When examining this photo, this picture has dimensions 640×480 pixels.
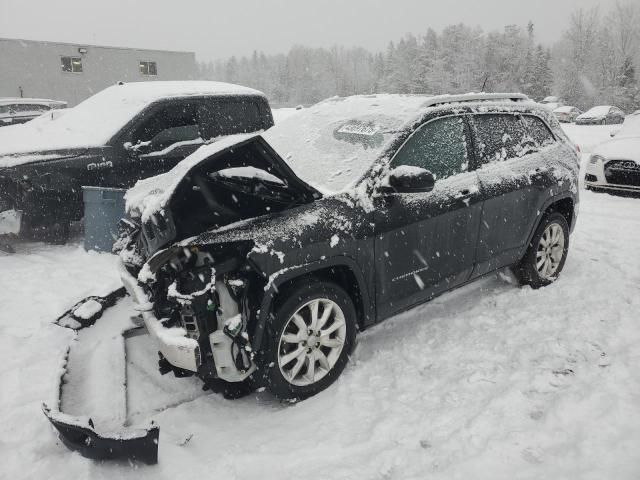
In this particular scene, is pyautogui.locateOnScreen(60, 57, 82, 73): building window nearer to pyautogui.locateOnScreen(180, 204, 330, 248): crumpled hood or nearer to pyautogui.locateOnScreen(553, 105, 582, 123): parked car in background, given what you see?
pyautogui.locateOnScreen(553, 105, 582, 123): parked car in background

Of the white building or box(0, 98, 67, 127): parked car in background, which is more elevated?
the white building

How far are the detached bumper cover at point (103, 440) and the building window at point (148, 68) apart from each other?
3785 cm

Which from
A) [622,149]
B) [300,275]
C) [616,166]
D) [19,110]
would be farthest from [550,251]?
[19,110]

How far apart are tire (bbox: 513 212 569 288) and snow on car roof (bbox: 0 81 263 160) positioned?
4366 millimetres

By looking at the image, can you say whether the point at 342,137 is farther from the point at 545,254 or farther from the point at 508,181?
the point at 545,254

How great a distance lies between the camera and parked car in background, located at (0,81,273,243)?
5.64m

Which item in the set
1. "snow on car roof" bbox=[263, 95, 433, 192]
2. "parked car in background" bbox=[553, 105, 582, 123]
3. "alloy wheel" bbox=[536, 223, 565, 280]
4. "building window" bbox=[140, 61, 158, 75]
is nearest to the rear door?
"alloy wheel" bbox=[536, 223, 565, 280]

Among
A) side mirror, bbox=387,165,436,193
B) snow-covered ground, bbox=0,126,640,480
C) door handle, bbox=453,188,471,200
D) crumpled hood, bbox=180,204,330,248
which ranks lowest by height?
snow-covered ground, bbox=0,126,640,480

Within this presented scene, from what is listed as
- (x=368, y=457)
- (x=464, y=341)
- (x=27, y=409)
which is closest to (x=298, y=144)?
(x=464, y=341)

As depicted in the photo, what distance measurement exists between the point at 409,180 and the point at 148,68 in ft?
124

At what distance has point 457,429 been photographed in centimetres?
275

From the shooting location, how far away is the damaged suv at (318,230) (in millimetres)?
2705

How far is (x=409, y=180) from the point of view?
3.07m

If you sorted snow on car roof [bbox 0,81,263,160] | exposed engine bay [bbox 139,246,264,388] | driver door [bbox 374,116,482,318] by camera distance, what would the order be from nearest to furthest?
exposed engine bay [bbox 139,246,264,388], driver door [bbox 374,116,482,318], snow on car roof [bbox 0,81,263,160]
